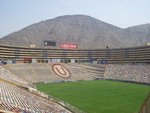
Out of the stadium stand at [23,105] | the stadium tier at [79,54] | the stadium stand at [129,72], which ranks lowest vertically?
the stadium stand at [129,72]

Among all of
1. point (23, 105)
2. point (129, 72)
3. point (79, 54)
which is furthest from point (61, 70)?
point (23, 105)

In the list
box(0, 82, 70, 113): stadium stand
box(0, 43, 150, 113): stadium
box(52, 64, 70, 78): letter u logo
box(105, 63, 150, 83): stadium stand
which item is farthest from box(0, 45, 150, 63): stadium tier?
box(0, 82, 70, 113): stadium stand

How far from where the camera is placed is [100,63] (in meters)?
113

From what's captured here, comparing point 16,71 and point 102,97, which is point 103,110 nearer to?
point 102,97

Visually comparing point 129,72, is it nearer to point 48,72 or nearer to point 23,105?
point 48,72

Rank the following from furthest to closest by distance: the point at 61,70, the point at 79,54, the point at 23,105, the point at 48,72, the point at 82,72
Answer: the point at 79,54 < the point at 82,72 < the point at 61,70 < the point at 48,72 < the point at 23,105

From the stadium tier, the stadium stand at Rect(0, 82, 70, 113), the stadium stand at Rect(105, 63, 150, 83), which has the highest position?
the stadium tier

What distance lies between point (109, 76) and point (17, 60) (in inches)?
1506

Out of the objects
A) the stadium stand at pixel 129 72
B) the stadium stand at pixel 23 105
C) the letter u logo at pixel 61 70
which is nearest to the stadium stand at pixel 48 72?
the letter u logo at pixel 61 70

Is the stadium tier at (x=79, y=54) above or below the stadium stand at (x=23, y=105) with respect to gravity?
above

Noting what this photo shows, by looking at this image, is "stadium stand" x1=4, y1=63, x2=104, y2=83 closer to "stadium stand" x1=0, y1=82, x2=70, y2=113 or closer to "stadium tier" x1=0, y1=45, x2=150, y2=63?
"stadium tier" x1=0, y1=45, x2=150, y2=63

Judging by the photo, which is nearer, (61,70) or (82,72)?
(61,70)

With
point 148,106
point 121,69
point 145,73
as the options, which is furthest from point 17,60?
point 148,106

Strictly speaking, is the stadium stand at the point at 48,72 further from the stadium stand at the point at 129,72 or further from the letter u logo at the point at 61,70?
the stadium stand at the point at 129,72
